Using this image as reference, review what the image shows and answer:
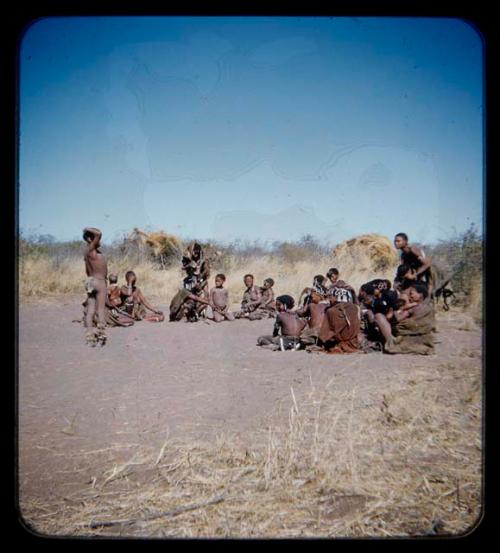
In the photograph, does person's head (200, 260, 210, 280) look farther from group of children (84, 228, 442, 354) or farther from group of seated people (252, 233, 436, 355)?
group of seated people (252, 233, 436, 355)

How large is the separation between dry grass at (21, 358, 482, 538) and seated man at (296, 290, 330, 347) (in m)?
2.62

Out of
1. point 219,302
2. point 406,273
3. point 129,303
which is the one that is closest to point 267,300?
point 219,302

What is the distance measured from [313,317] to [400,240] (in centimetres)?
169

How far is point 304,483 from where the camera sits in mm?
3504

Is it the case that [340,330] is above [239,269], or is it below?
below

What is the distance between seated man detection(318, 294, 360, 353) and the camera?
23.6ft

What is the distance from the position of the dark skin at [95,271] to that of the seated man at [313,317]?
2.79 metres

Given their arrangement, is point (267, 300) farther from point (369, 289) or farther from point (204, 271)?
point (369, 289)

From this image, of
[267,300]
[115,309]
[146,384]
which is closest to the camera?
[146,384]

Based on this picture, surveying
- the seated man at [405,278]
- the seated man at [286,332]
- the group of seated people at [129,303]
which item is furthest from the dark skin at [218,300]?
the seated man at [405,278]

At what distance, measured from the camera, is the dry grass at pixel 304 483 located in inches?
121

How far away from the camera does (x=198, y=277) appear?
34.2 feet

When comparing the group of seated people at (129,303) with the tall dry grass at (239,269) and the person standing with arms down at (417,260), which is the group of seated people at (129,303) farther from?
the person standing with arms down at (417,260)
